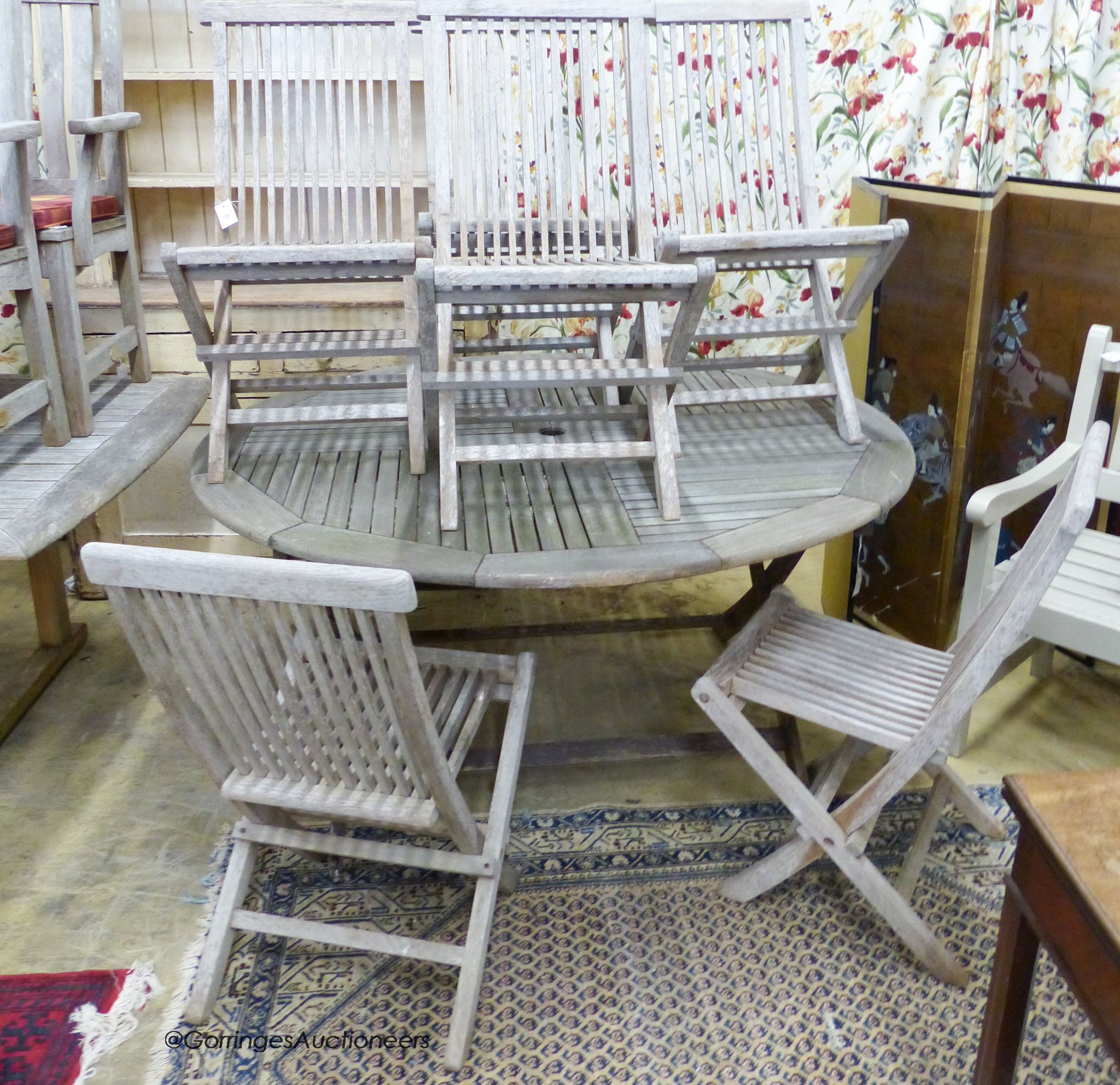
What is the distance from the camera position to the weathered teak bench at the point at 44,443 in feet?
7.45

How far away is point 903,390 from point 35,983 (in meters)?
2.43

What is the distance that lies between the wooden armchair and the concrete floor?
0.88ft

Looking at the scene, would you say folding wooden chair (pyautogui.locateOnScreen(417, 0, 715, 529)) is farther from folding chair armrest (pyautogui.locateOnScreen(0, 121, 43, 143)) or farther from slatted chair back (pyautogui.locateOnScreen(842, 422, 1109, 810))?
folding chair armrest (pyautogui.locateOnScreen(0, 121, 43, 143))

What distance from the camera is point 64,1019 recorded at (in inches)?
71.6

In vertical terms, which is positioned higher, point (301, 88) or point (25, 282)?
point (301, 88)

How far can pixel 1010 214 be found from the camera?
103 inches

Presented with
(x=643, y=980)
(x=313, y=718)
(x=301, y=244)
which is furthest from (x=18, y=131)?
(x=643, y=980)

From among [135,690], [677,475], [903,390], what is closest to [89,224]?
[135,690]

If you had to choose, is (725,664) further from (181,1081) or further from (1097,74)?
(1097,74)

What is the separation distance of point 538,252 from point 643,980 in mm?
1781

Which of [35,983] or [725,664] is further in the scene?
[725,664]

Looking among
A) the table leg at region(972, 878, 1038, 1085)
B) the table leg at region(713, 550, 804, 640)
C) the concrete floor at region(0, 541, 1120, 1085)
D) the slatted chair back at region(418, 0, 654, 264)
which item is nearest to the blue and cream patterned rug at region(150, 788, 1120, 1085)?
the concrete floor at region(0, 541, 1120, 1085)

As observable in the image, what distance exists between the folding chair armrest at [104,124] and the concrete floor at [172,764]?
1.42 meters

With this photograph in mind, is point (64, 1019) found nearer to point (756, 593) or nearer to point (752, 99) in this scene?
point (756, 593)
